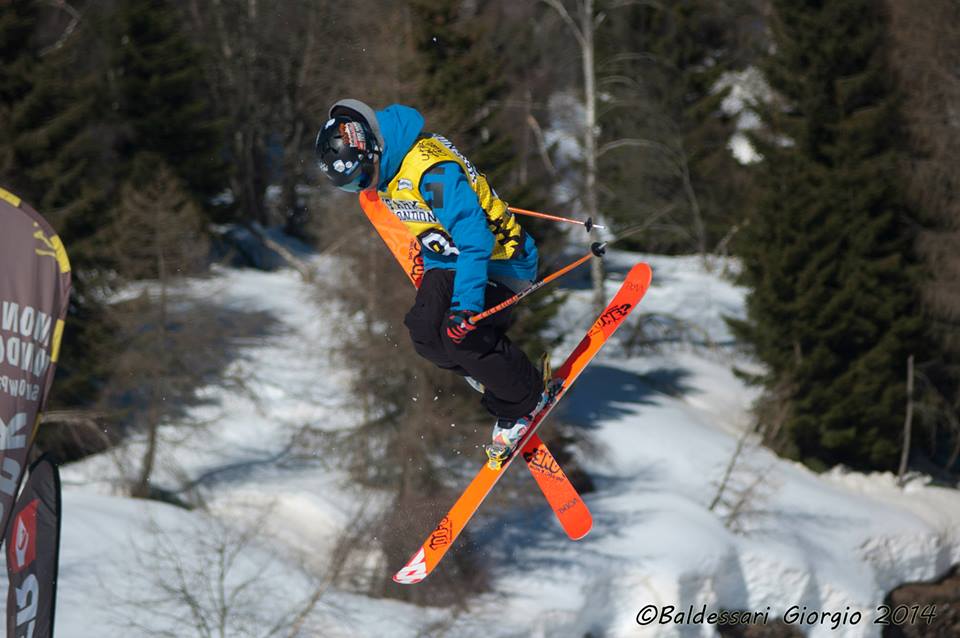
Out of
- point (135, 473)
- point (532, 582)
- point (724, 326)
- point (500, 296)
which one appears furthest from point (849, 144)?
point (500, 296)

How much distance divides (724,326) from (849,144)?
5.75m

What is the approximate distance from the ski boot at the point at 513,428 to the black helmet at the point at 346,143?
179cm

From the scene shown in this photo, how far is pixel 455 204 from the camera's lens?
16.2 ft

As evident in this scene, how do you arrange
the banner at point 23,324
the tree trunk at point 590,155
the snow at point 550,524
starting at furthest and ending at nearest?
the tree trunk at point 590,155
the snow at point 550,524
the banner at point 23,324

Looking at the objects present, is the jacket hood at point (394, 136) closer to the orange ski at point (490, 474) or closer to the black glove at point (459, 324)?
the black glove at point (459, 324)

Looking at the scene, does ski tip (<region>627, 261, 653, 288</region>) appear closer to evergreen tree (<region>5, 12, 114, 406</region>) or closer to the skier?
the skier

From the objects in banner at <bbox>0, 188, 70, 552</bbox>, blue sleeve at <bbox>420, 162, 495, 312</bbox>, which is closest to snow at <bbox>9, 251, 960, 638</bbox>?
banner at <bbox>0, 188, 70, 552</bbox>

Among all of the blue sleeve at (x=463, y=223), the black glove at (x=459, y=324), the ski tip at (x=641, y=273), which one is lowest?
the ski tip at (x=641, y=273)

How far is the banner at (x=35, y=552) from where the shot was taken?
6.05 metres

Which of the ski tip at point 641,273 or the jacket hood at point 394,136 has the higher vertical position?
the jacket hood at point 394,136

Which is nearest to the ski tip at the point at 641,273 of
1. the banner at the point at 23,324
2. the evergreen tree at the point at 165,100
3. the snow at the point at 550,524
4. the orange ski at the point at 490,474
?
the orange ski at the point at 490,474

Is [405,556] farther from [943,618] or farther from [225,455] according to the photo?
[943,618]

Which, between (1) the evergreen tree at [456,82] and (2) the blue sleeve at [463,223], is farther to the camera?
(1) the evergreen tree at [456,82]

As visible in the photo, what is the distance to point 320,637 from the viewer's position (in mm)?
14969
